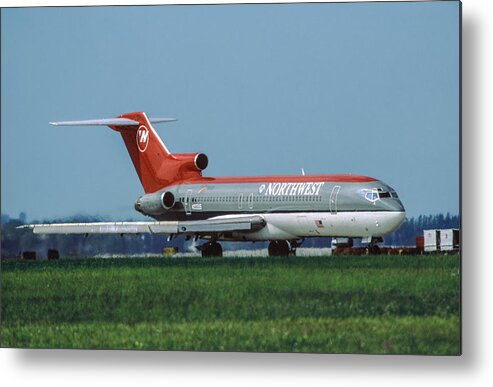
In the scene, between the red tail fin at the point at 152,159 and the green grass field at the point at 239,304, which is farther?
the red tail fin at the point at 152,159

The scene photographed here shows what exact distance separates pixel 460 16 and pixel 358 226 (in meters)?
2.82

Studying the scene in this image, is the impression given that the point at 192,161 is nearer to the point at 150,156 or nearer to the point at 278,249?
the point at 150,156

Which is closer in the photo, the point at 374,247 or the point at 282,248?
the point at 374,247

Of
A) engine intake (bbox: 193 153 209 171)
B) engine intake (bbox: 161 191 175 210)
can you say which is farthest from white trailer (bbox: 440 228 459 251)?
engine intake (bbox: 161 191 175 210)

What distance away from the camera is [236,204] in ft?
47.9

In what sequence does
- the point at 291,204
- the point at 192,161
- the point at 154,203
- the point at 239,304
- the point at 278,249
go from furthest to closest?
the point at 291,204
the point at 154,203
the point at 192,161
the point at 278,249
the point at 239,304

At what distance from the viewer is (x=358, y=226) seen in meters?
14.5

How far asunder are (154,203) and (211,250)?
0.83 meters

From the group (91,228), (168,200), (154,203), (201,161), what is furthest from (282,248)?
(91,228)

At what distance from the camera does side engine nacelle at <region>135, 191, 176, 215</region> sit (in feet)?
45.4

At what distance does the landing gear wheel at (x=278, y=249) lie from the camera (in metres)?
13.6

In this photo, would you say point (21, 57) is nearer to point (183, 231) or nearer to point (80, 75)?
point (80, 75)

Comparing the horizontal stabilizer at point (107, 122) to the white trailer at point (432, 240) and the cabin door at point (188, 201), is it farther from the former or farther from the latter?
the white trailer at point (432, 240)

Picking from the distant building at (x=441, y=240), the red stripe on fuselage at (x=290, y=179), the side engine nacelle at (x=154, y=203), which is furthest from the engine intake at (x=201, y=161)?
the distant building at (x=441, y=240)
